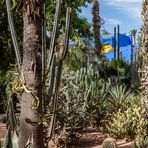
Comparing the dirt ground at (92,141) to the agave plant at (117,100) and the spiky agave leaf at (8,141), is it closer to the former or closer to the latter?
the agave plant at (117,100)

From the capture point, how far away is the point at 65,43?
3943 mm

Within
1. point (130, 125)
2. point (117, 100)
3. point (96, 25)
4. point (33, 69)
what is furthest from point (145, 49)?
point (96, 25)

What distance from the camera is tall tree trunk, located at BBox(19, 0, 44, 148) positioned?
12.5ft

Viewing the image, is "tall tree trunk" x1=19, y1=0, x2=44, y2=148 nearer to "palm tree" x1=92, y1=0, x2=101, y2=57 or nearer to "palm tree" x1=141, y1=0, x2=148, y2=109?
"palm tree" x1=141, y1=0, x2=148, y2=109

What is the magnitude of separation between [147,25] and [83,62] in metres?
10.7

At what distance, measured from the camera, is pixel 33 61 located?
12.7ft

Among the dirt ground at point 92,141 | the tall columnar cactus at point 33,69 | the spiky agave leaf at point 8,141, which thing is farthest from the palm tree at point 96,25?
the spiky agave leaf at point 8,141

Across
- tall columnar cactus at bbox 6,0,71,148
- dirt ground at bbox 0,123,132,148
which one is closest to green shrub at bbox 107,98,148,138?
dirt ground at bbox 0,123,132,148

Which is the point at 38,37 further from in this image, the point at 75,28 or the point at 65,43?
the point at 75,28

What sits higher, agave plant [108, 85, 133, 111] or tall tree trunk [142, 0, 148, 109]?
tall tree trunk [142, 0, 148, 109]

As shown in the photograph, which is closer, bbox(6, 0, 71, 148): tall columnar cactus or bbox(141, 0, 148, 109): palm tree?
bbox(6, 0, 71, 148): tall columnar cactus

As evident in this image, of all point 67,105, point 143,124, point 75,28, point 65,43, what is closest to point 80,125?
point 67,105

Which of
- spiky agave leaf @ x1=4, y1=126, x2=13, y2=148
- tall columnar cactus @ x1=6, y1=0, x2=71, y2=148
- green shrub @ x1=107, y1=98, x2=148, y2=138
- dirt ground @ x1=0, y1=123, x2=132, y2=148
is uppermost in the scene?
tall columnar cactus @ x1=6, y1=0, x2=71, y2=148

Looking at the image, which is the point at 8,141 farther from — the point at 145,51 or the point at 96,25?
the point at 96,25
